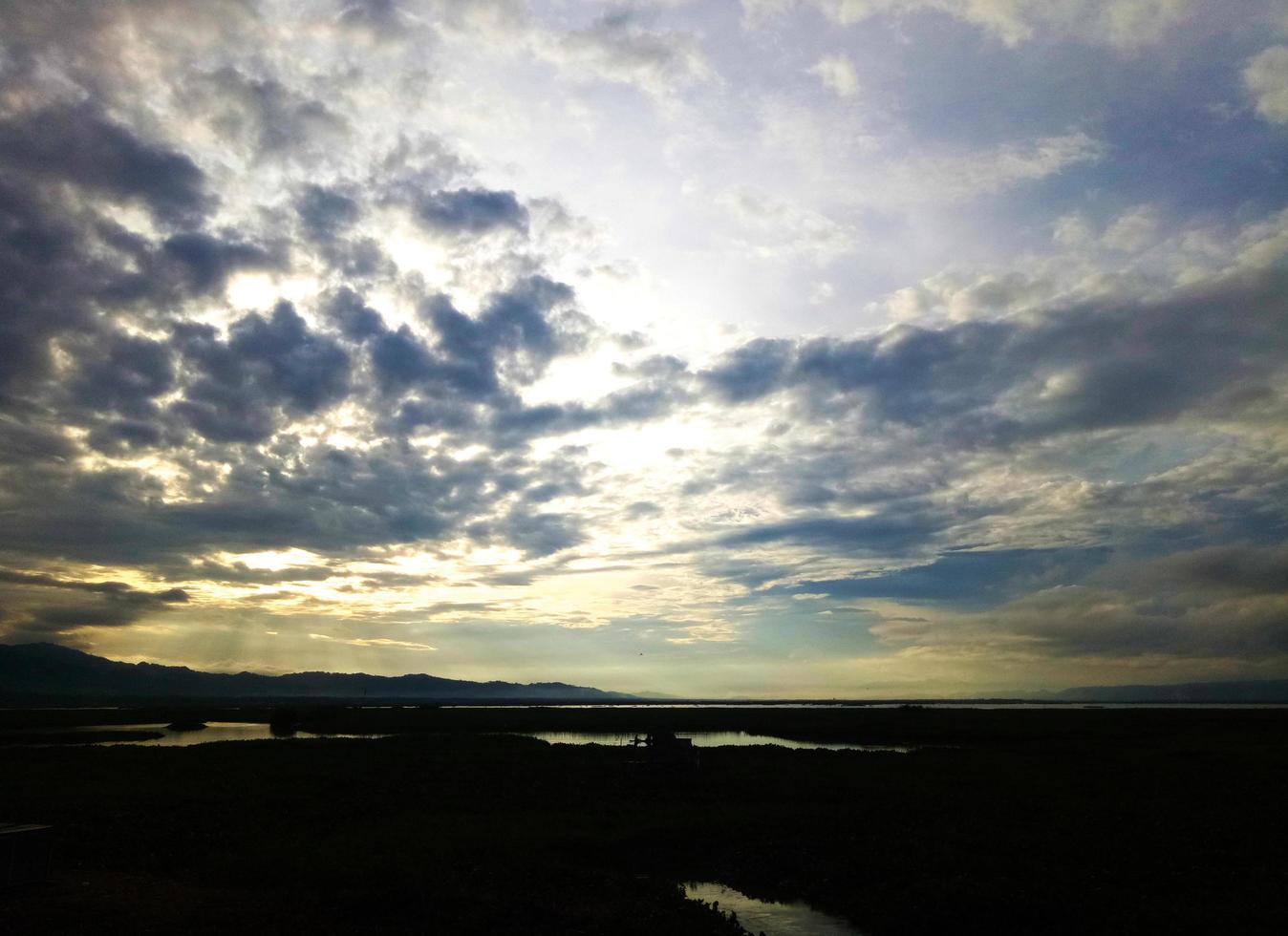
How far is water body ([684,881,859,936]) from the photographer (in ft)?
66.6

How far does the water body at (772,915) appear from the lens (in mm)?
20312

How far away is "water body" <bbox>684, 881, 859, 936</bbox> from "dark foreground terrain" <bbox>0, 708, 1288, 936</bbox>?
0.65 m

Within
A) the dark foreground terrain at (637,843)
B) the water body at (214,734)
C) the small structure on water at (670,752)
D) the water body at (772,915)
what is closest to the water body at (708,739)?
the water body at (214,734)

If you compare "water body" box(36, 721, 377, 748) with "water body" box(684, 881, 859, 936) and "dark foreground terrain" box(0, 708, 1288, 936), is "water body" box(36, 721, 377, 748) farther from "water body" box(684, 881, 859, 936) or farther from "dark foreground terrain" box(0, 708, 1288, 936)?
"water body" box(684, 881, 859, 936)

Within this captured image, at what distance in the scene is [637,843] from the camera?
96.7 ft

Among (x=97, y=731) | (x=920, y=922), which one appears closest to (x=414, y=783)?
(x=920, y=922)

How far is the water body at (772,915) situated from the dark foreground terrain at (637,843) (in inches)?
25.7

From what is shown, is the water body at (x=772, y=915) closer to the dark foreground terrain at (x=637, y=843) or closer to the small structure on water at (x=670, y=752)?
the dark foreground terrain at (x=637, y=843)

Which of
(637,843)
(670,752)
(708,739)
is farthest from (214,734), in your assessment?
(637,843)

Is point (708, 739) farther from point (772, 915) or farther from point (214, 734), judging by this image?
point (772, 915)

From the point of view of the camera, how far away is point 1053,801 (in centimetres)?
3616

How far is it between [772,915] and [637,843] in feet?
29.2

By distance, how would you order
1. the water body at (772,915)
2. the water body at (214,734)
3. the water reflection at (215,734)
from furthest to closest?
1. the water body at (214,734)
2. the water reflection at (215,734)
3. the water body at (772,915)

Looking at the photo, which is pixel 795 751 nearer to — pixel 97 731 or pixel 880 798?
pixel 880 798
